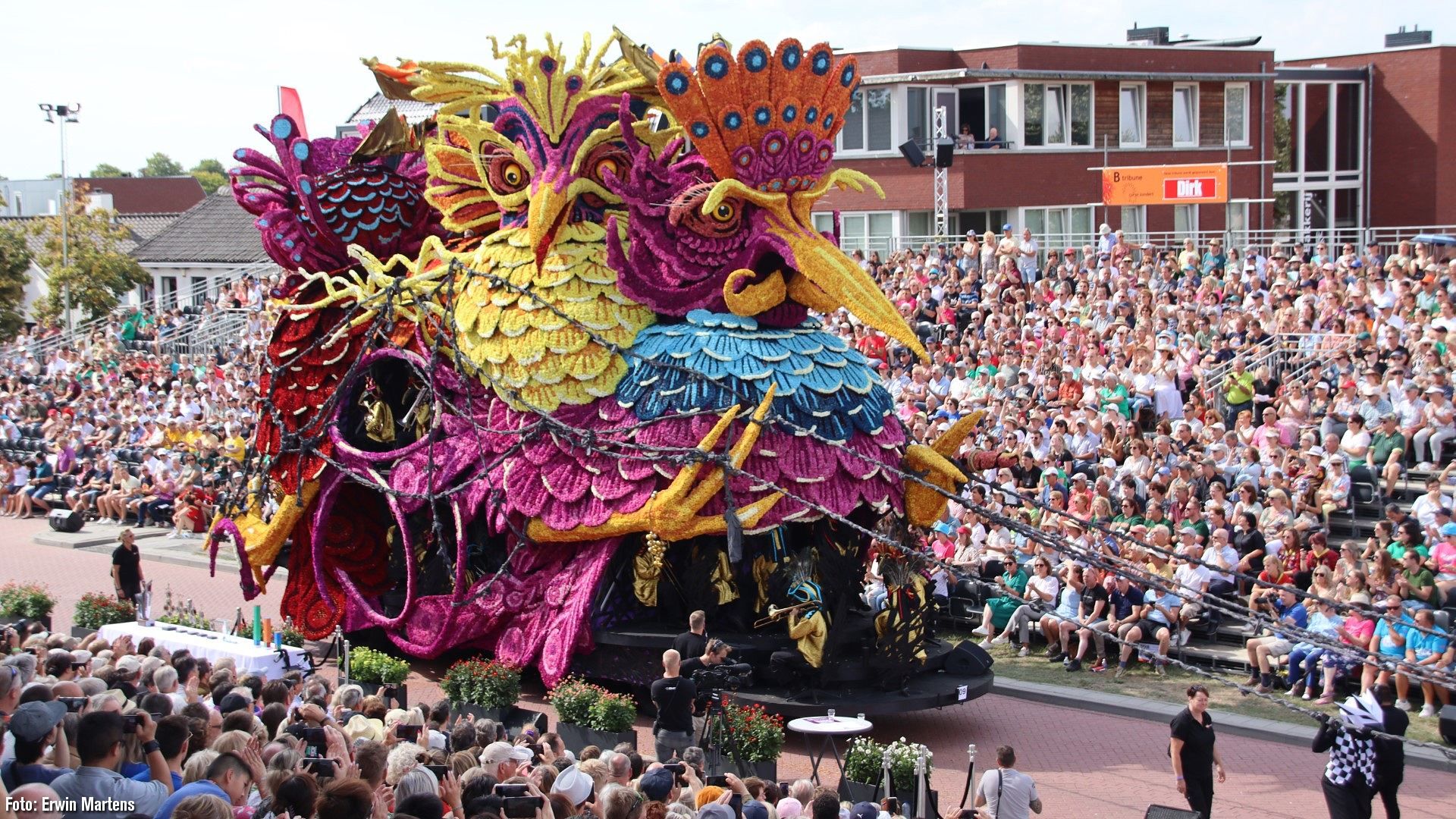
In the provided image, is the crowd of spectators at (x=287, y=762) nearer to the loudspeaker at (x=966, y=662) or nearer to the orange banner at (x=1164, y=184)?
the loudspeaker at (x=966, y=662)

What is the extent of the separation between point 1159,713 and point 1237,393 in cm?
496

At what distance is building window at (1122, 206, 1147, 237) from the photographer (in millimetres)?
28719

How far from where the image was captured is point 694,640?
12.2 m

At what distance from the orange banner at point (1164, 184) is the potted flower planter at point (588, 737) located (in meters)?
16.8

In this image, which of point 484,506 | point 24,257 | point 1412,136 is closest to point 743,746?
point 484,506

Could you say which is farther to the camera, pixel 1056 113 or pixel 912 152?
pixel 1056 113

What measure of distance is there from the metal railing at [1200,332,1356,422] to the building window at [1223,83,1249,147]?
12235 mm

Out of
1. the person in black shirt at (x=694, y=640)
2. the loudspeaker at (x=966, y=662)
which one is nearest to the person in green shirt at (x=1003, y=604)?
the loudspeaker at (x=966, y=662)

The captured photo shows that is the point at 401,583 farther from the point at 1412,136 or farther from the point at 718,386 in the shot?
the point at 1412,136

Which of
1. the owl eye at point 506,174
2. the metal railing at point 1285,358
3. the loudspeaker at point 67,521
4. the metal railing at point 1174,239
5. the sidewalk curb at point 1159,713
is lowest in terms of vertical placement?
the sidewalk curb at point 1159,713

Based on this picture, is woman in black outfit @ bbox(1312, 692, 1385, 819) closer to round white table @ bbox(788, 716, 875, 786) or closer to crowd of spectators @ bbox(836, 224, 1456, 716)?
crowd of spectators @ bbox(836, 224, 1456, 716)

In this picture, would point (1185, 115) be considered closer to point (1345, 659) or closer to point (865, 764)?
point (1345, 659)

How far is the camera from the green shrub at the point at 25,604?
53.0ft

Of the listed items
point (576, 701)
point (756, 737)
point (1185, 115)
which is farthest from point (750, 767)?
point (1185, 115)
